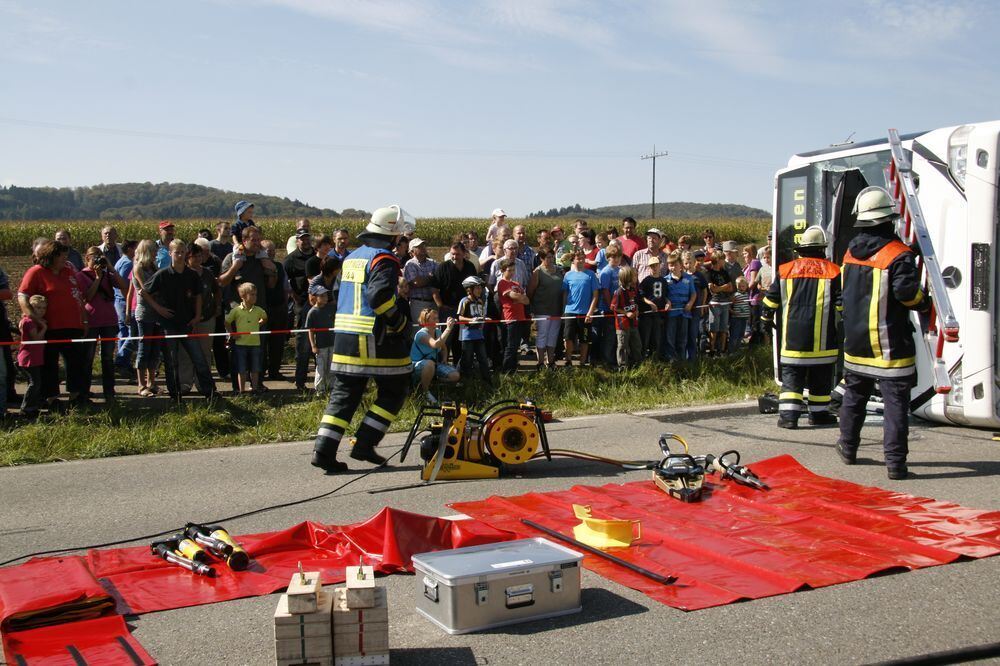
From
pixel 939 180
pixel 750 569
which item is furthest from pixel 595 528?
pixel 939 180

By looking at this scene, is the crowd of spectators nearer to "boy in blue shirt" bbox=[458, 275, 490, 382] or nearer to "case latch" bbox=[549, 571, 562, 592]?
"boy in blue shirt" bbox=[458, 275, 490, 382]

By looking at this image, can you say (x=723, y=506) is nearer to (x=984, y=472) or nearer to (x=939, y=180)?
(x=984, y=472)

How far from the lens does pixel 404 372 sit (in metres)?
8.29

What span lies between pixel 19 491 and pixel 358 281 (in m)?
3.11

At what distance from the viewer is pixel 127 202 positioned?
12256cm

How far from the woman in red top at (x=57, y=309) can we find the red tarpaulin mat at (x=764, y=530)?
571cm

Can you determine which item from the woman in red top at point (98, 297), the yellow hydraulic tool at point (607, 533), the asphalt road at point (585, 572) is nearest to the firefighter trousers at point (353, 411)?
the asphalt road at point (585, 572)

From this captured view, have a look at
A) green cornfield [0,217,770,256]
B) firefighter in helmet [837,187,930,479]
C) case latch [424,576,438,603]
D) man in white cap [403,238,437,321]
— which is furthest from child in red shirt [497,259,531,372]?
green cornfield [0,217,770,256]

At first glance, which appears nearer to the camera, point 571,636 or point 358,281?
point 571,636

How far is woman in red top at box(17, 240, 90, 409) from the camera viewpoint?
1053 cm

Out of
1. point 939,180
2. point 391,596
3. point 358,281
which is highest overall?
point 939,180

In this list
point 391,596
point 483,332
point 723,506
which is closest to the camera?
point 391,596

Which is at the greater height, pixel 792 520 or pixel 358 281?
pixel 358 281

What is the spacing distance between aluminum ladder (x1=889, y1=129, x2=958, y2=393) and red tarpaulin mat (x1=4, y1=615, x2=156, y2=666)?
6696 mm
